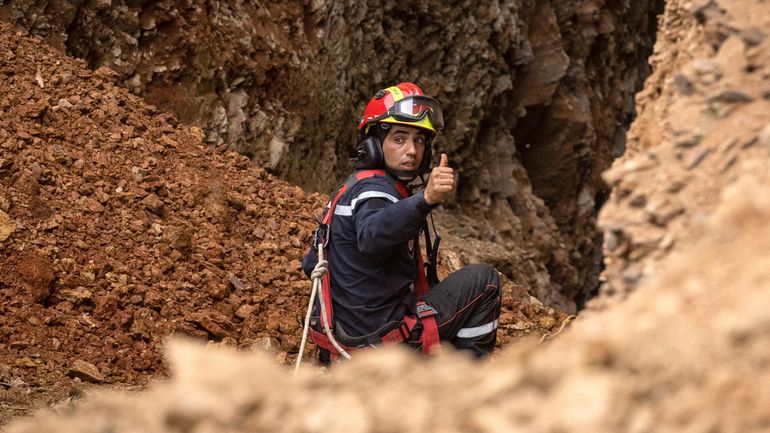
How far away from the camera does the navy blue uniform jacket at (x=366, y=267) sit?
4.05m

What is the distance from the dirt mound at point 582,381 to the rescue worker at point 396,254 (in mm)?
1921

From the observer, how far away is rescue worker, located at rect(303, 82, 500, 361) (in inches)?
151

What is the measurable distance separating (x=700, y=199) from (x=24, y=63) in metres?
6.83

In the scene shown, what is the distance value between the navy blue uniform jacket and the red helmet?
1.39 ft

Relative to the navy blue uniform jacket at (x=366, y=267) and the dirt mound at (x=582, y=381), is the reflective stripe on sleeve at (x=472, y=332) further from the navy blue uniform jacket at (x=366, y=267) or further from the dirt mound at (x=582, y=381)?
the dirt mound at (x=582, y=381)

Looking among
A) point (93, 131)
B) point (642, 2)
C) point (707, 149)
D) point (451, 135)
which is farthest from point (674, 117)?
point (642, 2)

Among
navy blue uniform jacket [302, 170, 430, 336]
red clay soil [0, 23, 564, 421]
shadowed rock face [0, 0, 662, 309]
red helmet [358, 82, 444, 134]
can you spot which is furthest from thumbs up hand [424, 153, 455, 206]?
shadowed rock face [0, 0, 662, 309]

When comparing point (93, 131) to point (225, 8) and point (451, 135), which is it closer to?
point (225, 8)

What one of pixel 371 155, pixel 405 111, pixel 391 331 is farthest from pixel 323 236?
pixel 405 111

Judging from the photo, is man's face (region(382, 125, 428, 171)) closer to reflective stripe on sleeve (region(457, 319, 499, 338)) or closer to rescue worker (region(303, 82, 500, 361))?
rescue worker (region(303, 82, 500, 361))

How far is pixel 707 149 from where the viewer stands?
80.0 inches

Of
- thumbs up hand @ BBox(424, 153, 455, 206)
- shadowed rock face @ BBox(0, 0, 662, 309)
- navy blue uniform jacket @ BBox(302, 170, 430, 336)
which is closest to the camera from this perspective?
thumbs up hand @ BBox(424, 153, 455, 206)

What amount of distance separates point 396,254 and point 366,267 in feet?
0.59

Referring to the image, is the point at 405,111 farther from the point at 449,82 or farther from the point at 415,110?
the point at 449,82
